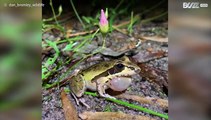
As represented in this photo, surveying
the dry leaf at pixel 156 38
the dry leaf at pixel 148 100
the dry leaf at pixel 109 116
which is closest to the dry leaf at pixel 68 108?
the dry leaf at pixel 109 116

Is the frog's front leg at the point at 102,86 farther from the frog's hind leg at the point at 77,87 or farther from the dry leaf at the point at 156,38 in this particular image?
the dry leaf at the point at 156,38

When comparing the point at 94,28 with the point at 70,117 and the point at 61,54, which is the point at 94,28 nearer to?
the point at 61,54

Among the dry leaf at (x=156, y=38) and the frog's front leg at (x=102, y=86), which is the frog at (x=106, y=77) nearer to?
the frog's front leg at (x=102, y=86)

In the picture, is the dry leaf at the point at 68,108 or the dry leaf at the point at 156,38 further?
the dry leaf at the point at 156,38

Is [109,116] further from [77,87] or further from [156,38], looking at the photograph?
[156,38]

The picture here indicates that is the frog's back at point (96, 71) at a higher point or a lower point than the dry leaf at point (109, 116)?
higher

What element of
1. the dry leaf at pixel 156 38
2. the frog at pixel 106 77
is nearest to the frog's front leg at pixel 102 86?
the frog at pixel 106 77

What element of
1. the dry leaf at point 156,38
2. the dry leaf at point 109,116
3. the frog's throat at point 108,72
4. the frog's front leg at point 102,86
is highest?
the dry leaf at point 156,38
